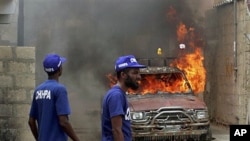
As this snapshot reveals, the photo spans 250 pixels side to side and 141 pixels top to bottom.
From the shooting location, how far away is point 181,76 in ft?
35.3

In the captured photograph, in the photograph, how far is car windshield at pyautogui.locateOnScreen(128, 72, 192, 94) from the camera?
10.6 metres

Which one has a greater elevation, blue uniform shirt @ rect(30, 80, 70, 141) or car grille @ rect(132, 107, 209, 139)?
blue uniform shirt @ rect(30, 80, 70, 141)

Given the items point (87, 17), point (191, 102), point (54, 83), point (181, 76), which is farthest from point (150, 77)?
point (87, 17)

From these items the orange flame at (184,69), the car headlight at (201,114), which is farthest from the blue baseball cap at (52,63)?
the orange flame at (184,69)

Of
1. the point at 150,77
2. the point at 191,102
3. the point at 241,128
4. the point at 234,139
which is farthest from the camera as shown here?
the point at 150,77

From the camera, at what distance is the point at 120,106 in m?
4.20

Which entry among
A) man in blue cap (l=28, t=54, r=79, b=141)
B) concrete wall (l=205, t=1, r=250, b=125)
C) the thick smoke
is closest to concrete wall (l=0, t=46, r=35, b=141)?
man in blue cap (l=28, t=54, r=79, b=141)

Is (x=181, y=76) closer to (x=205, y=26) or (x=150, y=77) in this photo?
(x=150, y=77)

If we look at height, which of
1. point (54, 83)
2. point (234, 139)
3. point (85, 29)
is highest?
point (85, 29)

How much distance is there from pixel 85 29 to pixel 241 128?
11171 mm

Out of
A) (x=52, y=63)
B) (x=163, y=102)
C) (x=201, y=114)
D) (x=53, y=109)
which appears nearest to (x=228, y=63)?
(x=201, y=114)

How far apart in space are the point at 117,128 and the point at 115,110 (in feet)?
0.52

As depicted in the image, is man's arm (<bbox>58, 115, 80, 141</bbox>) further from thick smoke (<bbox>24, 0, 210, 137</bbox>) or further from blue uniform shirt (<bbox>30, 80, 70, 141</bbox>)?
thick smoke (<bbox>24, 0, 210, 137</bbox>)

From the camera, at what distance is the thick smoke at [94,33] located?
1647cm
